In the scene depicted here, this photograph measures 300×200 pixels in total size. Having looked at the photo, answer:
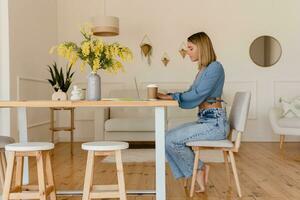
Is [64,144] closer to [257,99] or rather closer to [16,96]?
[16,96]

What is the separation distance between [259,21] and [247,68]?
0.75 m

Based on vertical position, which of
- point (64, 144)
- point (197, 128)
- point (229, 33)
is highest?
point (229, 33)

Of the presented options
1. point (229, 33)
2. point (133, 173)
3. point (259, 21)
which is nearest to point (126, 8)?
point (229, 33)

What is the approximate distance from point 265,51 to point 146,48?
186 centimetres

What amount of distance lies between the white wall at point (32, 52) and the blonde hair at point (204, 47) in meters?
2.29

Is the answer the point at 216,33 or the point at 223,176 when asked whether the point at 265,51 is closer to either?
the point at 216,33

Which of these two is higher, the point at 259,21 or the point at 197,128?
the point at 259,21

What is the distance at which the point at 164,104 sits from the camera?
227 cm

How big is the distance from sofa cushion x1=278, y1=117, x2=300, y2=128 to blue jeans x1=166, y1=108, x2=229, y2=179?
2452mm

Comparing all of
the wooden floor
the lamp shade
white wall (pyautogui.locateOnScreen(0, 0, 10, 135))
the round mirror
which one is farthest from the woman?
the round mirror

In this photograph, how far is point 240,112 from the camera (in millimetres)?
2826

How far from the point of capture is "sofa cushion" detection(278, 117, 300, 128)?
4.95 metres

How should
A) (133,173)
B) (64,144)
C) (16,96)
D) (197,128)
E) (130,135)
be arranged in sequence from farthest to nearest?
1. (64,144)
2. (130,135)
3. (16,96)
4. (133,173)
5. (197,128)

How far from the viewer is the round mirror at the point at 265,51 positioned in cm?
613
